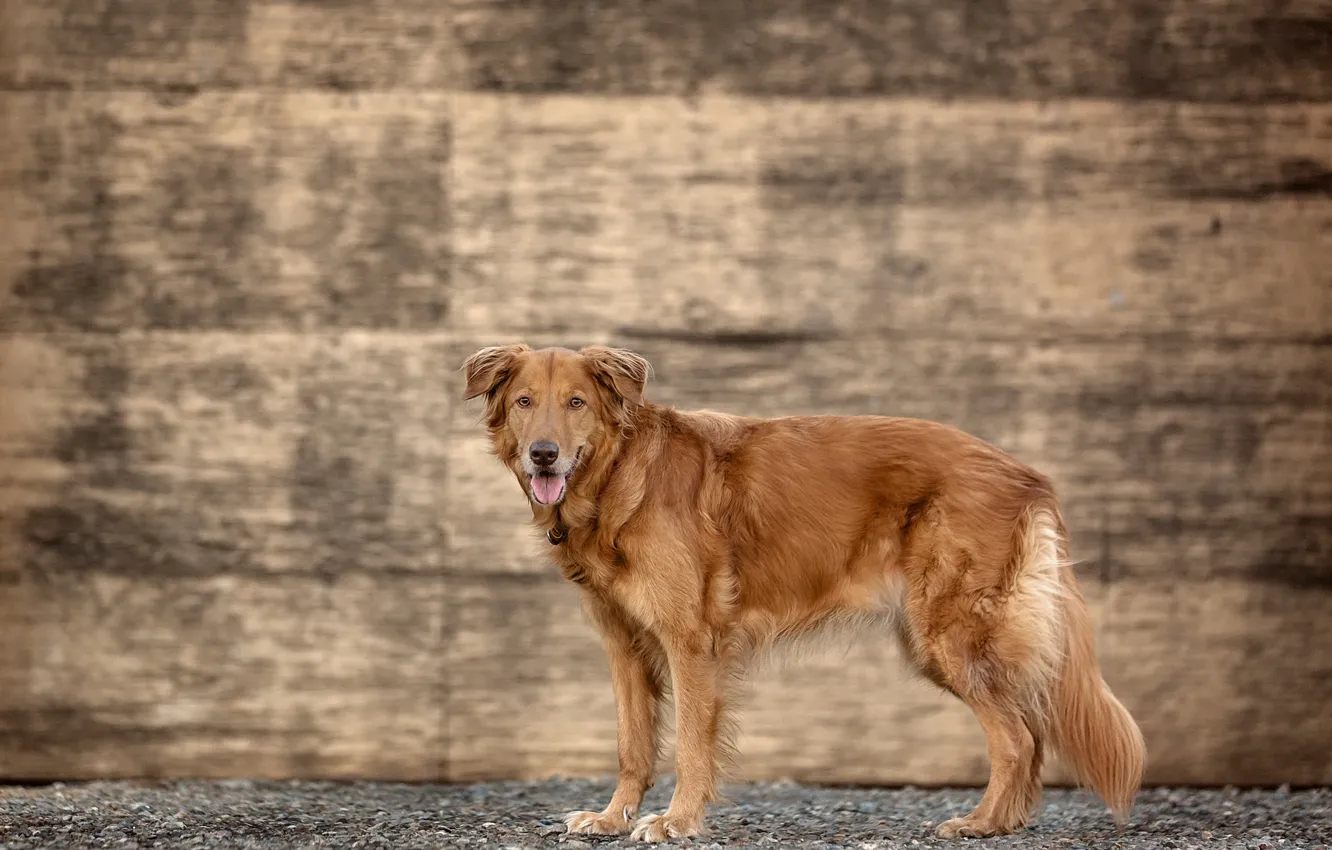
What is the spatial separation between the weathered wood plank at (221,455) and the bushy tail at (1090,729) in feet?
11.9

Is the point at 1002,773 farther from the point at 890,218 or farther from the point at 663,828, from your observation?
the point at 890,218

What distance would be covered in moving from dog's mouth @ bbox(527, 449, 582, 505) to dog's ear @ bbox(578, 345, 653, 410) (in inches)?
15.2

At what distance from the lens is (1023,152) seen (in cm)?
837

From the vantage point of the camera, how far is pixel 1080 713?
5969 millimetres

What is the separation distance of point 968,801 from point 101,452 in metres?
5.11

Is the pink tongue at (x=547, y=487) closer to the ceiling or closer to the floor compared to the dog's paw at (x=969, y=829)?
closer to the ceiling

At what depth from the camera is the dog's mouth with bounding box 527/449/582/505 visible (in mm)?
5637

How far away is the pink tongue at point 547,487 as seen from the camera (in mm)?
5633

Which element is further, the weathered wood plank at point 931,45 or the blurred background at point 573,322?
the weathered wood plank at point 931,45

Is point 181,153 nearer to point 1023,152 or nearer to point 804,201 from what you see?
point 804,201

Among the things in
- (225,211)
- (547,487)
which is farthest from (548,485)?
(225,211)

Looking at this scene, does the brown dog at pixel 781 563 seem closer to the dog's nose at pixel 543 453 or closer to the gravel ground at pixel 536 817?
the dog's nose at pixel 543 453

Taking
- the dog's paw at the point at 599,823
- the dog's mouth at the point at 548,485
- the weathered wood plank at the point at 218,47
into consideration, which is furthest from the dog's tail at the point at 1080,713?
the weathered wood plank at the point at 218,47

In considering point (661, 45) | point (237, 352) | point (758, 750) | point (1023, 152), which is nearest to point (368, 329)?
point (237, 352)
